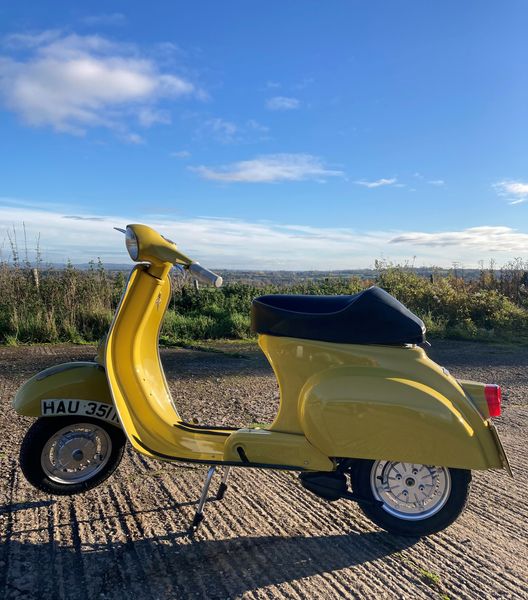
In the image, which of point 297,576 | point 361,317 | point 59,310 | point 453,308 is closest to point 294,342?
point 361,317

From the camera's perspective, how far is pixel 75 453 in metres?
2.91

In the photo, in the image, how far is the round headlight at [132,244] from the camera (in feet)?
9.54

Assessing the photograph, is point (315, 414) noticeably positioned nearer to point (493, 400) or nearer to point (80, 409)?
point (493, 400)

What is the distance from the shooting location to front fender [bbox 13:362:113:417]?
2.85 m

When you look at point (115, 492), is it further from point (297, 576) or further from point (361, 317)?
point (361, 317)

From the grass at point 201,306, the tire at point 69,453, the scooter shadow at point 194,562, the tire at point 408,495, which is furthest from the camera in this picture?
the grass at point 201,306

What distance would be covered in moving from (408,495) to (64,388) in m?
1.87

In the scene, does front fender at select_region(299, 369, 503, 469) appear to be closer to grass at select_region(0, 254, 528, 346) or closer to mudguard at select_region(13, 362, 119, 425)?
mudguard at select_region(13, 362, 119, 425)

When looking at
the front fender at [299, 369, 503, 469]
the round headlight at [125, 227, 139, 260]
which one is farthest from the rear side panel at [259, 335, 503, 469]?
the round headlight at [125, 227, 139, 260]

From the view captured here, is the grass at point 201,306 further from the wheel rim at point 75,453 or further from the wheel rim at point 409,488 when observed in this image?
the wheel rim at point 409,488

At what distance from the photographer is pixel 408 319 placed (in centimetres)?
262

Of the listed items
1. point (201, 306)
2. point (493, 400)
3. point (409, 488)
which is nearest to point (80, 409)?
point (409, 488)

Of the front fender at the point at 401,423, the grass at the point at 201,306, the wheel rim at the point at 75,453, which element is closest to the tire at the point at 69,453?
the wheel rim at the point at 75,453

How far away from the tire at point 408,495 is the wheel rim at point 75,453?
140 centimetres
